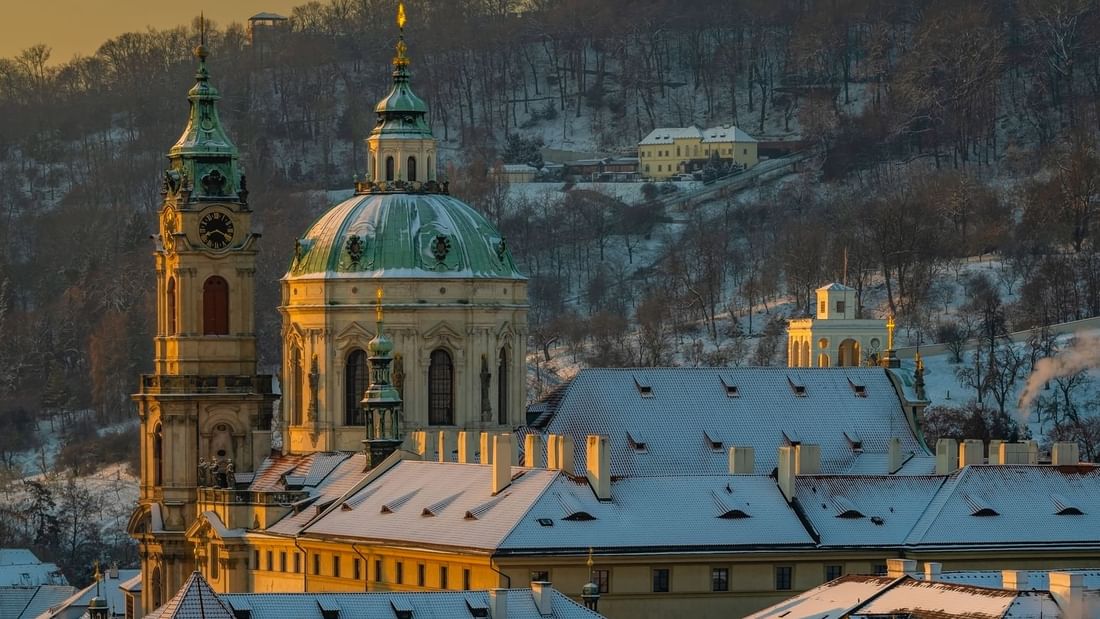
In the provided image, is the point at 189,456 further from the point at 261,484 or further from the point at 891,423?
the point at 891,423

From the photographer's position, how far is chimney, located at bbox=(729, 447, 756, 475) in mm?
156375

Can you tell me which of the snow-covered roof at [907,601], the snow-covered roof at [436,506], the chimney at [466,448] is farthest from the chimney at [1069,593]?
the chimney at [466,448]

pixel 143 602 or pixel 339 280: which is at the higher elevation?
pixel 339 280

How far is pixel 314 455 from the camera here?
167 metres

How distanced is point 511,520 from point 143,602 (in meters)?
31.6

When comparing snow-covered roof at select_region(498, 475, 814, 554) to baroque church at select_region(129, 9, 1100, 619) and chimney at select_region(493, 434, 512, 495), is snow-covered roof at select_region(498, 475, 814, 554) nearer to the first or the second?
baroque church at select_region(129, 9, 1100, 619)

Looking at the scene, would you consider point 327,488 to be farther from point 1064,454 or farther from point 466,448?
point 1064,454

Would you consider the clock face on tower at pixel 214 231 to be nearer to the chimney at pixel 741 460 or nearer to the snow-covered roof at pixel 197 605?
the chimney at pixel 741 460

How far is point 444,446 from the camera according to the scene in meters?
162

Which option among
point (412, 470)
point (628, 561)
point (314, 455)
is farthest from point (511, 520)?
point (314, 455)

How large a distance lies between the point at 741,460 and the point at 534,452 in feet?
23.8

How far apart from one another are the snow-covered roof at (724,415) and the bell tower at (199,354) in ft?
41.4

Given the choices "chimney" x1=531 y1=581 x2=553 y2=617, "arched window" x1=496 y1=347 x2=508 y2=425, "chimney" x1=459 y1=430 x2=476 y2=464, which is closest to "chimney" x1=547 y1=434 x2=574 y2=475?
"chimney" x1=459 y1=430 x2=476 y2=464

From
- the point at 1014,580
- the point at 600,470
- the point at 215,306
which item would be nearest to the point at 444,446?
the point at 215,306
